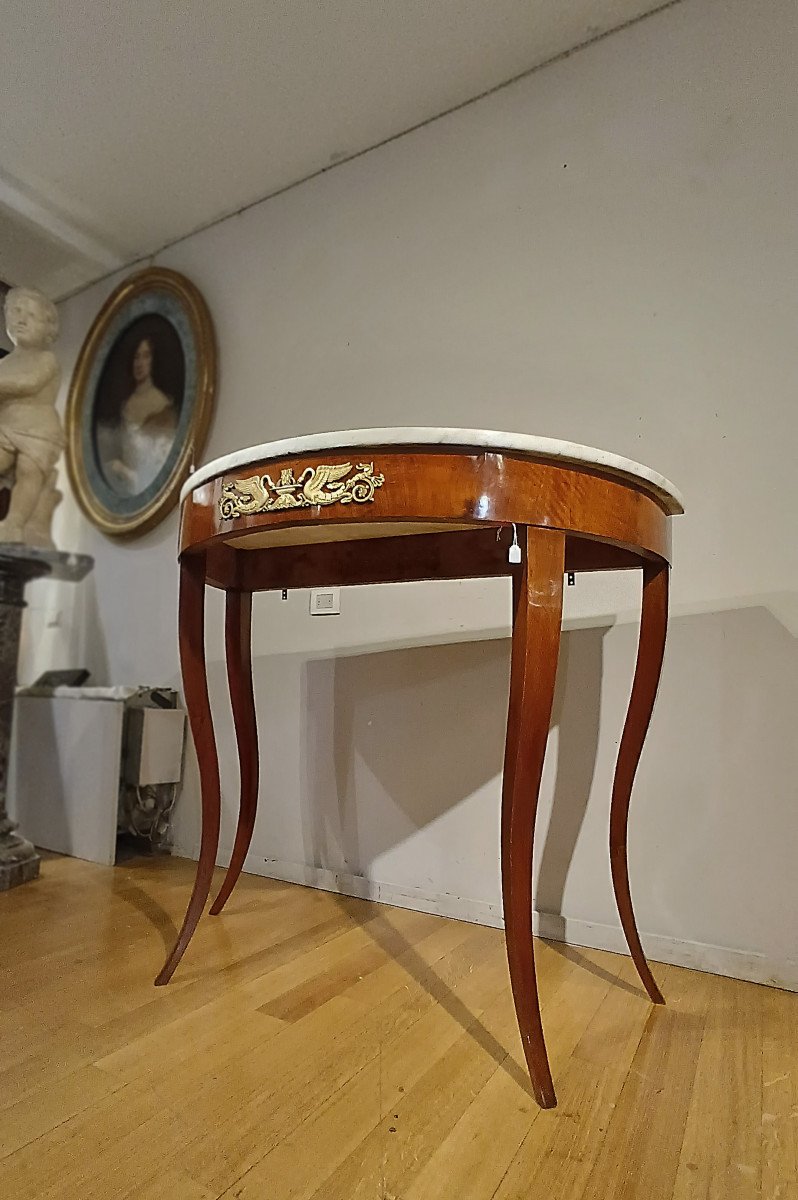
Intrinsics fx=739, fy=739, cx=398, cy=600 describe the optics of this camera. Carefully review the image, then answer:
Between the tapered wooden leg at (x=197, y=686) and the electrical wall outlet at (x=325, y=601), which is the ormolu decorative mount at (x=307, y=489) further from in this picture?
the electrical wall outlet at (x=325, y=601)

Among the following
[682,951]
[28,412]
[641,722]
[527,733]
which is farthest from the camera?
[28,412]

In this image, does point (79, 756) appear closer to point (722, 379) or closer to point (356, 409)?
point (356, 409)

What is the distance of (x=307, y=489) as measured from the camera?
850mm

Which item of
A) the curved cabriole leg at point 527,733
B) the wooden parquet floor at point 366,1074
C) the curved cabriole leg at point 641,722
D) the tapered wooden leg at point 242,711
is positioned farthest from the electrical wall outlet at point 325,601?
the curved cabriole leg at point 527,733

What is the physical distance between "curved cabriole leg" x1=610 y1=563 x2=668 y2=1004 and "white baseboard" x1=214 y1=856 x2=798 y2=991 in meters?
0.16

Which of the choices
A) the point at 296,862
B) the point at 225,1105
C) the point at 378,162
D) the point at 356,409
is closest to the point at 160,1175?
the point at 225,1105

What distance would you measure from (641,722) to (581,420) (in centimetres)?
63

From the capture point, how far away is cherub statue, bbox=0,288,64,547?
6.47 ft

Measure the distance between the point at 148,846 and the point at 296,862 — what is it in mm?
488

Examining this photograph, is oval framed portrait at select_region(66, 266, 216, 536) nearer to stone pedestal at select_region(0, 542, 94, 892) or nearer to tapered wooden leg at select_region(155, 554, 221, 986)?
stone pedestal at select_region(0, 542, 94, 892)

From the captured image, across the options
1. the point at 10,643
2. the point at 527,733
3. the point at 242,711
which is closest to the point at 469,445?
the point at 527,733

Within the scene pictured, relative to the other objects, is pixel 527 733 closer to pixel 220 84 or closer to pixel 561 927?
pixel 561 927

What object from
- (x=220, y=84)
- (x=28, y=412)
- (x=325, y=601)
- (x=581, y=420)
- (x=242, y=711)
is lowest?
(x=242, y=711)

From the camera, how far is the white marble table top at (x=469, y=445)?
0.80 meters
